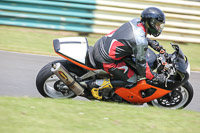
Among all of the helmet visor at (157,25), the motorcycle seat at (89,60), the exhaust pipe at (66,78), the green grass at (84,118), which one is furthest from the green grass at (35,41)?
the green grass at (84,118)

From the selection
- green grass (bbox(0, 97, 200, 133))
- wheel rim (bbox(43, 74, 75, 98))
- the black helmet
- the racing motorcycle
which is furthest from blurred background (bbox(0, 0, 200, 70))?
green grass (bbox(0, 97, 200, 133))

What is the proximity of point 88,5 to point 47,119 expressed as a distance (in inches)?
250

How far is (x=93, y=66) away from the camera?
4.68m

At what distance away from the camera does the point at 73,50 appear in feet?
15.4

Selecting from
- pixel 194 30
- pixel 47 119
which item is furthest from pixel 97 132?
pixel 194 30

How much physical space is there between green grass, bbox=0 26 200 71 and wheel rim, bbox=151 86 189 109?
2764 millimetres

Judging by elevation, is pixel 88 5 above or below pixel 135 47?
above

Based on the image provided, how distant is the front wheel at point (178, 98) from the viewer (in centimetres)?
496

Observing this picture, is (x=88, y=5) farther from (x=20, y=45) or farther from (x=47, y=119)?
(x=47, y=119)

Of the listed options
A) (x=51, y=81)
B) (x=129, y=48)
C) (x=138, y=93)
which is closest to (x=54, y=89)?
(x=51, y=81)

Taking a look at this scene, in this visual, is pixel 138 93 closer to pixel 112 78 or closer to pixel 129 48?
pixel 112 78

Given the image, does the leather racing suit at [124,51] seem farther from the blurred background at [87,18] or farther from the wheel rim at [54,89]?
the blurred background at [87,18]

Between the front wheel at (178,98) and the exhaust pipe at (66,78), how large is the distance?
1303mm

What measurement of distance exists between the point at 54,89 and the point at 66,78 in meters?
0.47
